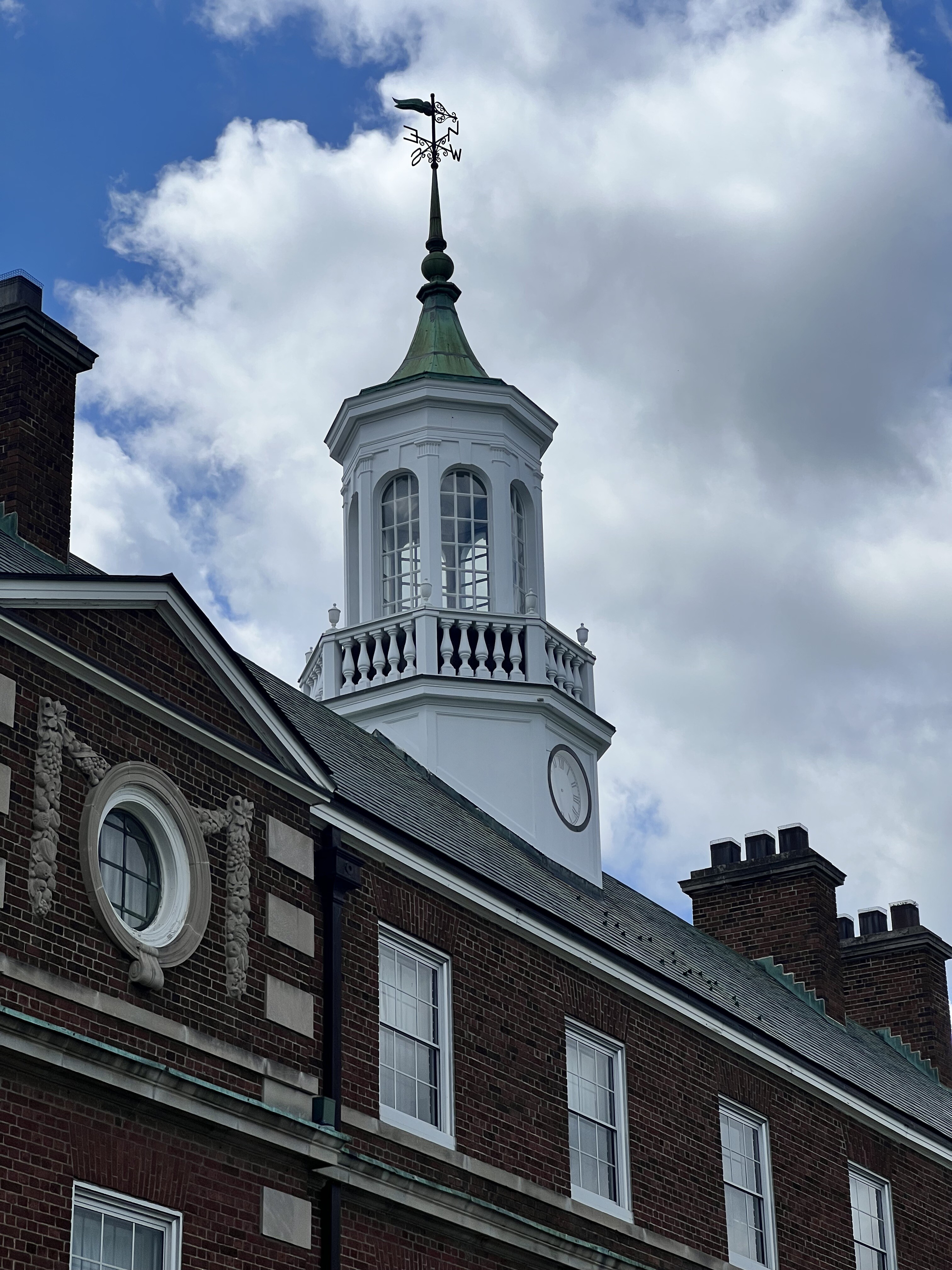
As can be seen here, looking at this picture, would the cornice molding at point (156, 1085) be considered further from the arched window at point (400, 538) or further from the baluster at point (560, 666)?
the arched window at point (400, 538)

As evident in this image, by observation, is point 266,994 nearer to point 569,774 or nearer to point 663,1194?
point 663,1194

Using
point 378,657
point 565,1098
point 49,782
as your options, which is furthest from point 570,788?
point 49,782

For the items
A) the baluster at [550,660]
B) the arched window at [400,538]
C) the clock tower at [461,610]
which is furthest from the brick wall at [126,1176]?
the arched window at [400,538]

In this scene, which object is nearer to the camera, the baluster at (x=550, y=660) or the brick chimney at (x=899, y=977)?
the baluster at (x=550, y=660)

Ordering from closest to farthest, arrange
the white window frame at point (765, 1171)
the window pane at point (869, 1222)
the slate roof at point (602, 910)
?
the slate roof at point (602, 910) < the white window frame at point (765, 1171) < the window pane at point (869, 1222)

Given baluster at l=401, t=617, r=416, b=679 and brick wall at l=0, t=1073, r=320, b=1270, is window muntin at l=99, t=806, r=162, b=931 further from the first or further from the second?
baluster at l=401, t=617, r=416, b=679

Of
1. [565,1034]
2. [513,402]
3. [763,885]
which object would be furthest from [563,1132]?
[763,885]

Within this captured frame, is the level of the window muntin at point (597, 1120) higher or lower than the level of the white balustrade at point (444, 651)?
lower

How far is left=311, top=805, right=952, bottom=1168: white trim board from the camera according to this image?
19406 millimetres

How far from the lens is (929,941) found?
37656mm

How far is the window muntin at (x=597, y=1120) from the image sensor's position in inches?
838

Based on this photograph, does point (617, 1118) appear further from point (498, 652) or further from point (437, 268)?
point (437, 268)

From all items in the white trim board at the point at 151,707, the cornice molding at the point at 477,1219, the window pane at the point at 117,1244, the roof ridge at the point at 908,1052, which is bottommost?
the window pane at the point at 117,1244

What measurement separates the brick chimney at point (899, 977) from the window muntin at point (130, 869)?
2185cm
